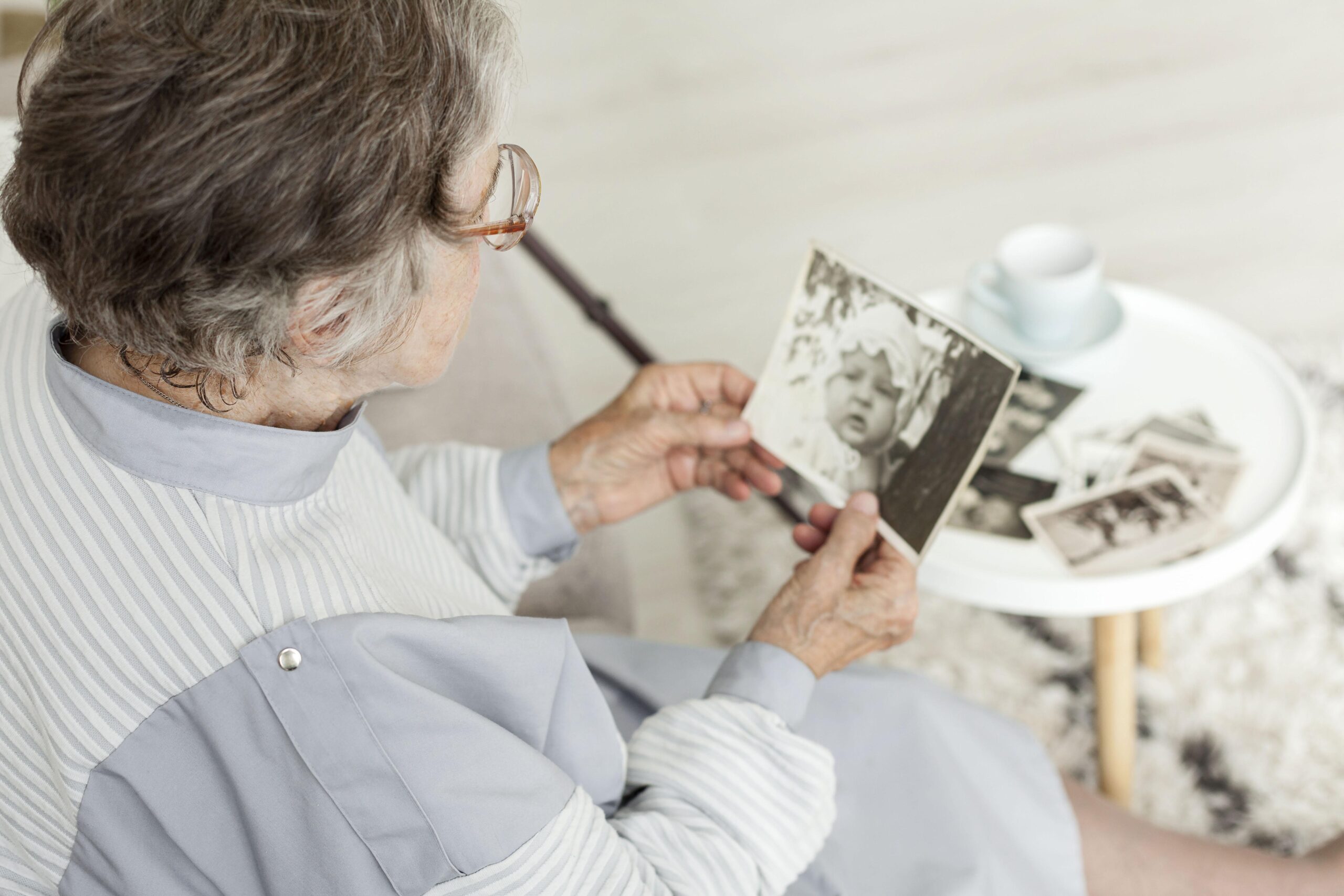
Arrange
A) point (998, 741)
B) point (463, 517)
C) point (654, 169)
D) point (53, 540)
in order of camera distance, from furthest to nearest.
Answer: point (654, 169), point (463, 517), point (998, 741), point (53, 540)

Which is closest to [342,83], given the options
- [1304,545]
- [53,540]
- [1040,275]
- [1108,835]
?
[53,540]

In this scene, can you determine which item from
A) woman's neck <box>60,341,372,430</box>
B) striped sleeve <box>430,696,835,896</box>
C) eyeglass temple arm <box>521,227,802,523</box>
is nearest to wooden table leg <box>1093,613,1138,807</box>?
eyeglass temple arm <box>521,227,802,523</box>

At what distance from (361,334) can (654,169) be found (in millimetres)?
2470

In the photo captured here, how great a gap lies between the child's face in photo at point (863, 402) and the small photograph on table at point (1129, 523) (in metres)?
0.30

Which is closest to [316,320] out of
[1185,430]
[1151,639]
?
[1185,430]

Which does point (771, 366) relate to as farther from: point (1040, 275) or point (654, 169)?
point (654, 169)

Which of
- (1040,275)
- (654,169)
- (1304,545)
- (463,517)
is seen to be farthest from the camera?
(654,169)

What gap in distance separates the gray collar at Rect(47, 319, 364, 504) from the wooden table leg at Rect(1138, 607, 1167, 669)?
1.41 m

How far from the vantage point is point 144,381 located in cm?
86

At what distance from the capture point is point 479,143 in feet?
2.76

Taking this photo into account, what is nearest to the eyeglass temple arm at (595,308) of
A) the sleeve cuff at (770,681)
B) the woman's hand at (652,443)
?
the woman's hand at (652,443)

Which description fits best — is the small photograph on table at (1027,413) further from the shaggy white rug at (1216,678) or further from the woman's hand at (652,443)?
the shaggy white rug at (1216,678)

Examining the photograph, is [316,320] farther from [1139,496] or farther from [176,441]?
[1139,496]

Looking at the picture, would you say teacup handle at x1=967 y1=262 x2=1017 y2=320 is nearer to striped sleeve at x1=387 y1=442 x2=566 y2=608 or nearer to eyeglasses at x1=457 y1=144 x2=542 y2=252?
striped sleeve at x1=387 y1=442 x2=566 y2=608
